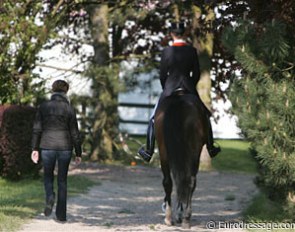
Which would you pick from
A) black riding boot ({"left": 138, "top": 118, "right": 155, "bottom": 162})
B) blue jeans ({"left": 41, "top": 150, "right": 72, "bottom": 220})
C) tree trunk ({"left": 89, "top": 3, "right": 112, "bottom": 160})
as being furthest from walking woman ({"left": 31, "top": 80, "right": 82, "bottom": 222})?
tree trunk ({"left": 89, "top": 3, "right": 112, "bottom": 160})

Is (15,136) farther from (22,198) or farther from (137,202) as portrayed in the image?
(137,202)

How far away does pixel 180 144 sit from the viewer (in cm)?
1071

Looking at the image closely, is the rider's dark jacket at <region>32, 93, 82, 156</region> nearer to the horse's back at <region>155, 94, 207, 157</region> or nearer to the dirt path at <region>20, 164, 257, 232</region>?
the dirt path at <region>20, 164, 257, 232</region>

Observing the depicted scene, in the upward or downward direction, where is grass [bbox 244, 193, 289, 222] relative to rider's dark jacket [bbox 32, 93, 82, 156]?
downward

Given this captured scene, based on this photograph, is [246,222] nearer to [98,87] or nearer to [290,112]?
[290,112]

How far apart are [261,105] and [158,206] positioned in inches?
176

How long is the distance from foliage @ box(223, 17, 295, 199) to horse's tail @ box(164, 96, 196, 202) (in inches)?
25.7

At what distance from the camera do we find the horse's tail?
10.6 metres

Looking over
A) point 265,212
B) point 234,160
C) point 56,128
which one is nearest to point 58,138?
point 56,128

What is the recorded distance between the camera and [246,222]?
11422 millimetres

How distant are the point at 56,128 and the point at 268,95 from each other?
296 cm

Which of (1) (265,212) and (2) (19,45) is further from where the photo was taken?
(2) (19,45)

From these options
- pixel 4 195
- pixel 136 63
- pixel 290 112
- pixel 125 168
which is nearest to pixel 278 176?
pixel 290 112

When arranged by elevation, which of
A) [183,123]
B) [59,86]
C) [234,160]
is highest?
[59,86]
